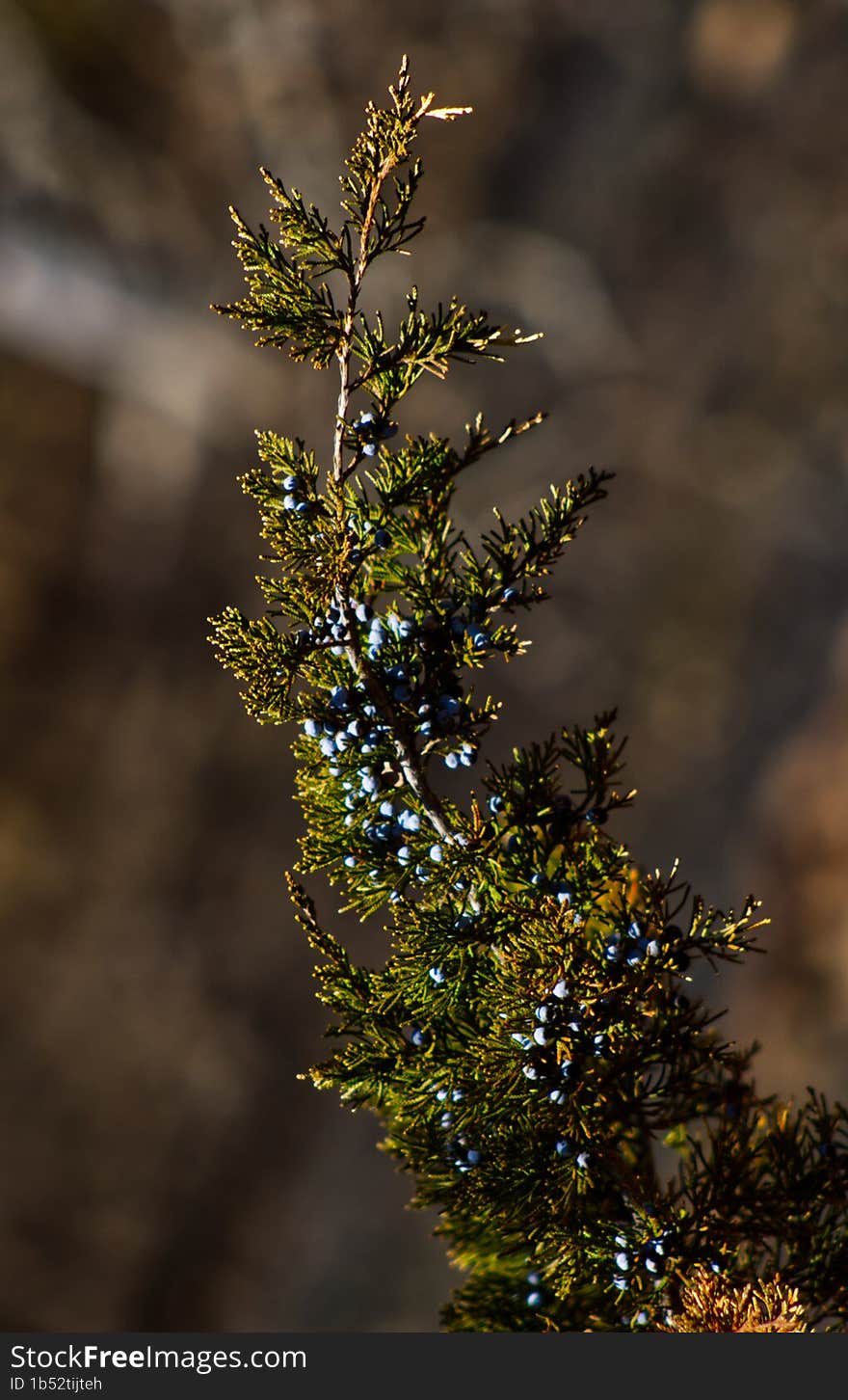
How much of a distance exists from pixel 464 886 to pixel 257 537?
96 cm

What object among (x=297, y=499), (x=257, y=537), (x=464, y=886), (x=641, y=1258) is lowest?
(x=641, y=1258)

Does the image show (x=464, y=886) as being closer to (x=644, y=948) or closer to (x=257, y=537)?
(x=644, y=948)

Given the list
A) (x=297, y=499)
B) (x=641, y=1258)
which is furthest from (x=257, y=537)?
(x=641, y=1258)

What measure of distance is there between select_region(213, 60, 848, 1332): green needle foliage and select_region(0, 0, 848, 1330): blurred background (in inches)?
34.4

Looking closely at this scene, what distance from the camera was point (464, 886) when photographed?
41cm

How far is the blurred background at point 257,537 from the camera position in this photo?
3.92 ft

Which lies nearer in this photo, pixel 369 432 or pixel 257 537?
pixel 369 432

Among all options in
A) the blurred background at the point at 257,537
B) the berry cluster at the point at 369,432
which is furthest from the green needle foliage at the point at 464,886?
the blurred background at the point at 257,537

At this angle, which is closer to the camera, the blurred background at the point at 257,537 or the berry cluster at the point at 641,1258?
the berry cluster at the point at 641,1258

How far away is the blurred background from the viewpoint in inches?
47.0

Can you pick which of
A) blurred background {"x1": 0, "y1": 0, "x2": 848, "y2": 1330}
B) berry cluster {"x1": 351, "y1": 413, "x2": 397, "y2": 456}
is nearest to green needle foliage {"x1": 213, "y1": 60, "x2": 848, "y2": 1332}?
berry cluster {"x1": 351, "y1": 413, "x2": 397, "y2": 456}

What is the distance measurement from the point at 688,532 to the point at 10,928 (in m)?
1.06

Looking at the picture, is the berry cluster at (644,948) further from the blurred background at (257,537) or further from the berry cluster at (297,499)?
the blurred background at (257,537)

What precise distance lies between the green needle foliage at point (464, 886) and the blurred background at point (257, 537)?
0.87 metres
